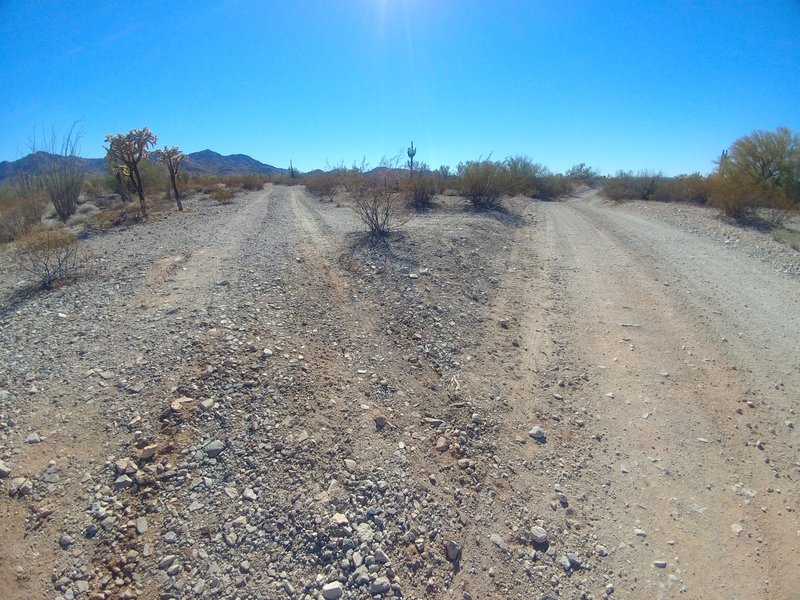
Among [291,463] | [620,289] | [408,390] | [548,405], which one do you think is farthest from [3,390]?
[620,289]

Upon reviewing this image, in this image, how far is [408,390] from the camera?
4.24 metres

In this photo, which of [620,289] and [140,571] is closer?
[140,571]

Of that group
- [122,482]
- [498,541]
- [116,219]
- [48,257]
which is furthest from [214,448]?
[116,219]

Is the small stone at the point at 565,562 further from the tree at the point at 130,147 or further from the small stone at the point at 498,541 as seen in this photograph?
the tree at the point at 130,147

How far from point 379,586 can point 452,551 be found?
1.69 feet

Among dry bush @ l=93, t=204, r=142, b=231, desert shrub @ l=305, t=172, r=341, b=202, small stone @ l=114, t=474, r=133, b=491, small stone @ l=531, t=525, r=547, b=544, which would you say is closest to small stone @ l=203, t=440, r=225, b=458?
small stone @ l=114, t=474, r=133, b=491

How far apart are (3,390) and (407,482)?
148 inches

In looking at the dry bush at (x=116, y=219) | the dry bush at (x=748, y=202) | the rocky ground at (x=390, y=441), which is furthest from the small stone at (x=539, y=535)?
the dry bush at (x=748, y=202)

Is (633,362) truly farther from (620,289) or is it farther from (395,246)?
(395,246)

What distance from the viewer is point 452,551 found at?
264cm

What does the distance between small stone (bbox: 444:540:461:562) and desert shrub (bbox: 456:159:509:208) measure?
1502 centimetres

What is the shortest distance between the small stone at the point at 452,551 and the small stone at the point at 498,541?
0.26 metres

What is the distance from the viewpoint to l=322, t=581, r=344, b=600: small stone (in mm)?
2348

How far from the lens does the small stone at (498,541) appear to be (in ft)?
8.93
